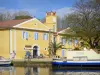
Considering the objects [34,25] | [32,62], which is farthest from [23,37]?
[32,62]

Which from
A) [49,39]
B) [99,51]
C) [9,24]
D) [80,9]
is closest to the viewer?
[99,51]

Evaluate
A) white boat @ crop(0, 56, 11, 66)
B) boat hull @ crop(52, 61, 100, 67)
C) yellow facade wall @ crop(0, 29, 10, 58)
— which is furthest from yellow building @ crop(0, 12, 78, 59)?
boat hull @ crop(52, 61, 100, 67)

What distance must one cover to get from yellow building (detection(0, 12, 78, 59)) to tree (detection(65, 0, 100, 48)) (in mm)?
10033

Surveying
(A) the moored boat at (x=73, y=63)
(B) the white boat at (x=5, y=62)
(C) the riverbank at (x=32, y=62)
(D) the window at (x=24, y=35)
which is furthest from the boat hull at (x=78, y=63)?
(D) the window at (x=24, y=35)

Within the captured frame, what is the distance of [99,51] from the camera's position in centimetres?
6594

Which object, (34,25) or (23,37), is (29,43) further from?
(34,25)

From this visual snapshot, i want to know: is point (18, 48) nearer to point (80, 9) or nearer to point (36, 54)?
point (36, 54)

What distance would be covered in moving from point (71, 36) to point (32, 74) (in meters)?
30.6

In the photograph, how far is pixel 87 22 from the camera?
235 ft

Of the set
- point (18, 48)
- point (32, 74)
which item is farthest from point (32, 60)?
point (32, 74)

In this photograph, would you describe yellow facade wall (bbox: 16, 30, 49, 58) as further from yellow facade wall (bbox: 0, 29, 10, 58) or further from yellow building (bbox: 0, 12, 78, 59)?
yellow facade wall (bbox: 0, 29, 10, 58)

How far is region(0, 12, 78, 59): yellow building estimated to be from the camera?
7681cm

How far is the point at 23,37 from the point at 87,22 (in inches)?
587

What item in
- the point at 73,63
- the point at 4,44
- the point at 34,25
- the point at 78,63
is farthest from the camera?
the point at 34,25
